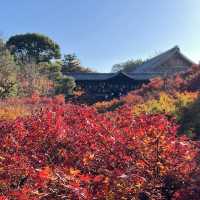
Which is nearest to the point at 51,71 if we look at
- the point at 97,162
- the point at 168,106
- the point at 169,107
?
the point at 168,106

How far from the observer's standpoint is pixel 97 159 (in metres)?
9.90

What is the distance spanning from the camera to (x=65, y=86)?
41.5m

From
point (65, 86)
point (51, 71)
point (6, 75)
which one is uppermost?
point (51, 71)

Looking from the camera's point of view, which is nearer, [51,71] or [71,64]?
[51,71]

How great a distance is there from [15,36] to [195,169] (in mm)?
43360

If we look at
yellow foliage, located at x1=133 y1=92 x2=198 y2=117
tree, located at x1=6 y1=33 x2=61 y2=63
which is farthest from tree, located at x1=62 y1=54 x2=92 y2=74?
yellow foliage, located at x1=133 y1=92 x2=198 y2=117

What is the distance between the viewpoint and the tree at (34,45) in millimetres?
49500

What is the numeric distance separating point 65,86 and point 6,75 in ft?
23.3

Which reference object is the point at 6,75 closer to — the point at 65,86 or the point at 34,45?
the point at 65,86

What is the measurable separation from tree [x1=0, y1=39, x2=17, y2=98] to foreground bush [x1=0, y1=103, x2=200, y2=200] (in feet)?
66.4

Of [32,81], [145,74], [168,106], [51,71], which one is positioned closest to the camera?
[168,106]

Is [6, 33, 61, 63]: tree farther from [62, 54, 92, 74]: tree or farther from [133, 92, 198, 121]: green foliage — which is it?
[133, 92, 198, 121]: green foliage

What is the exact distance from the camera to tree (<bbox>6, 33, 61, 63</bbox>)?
49500 mm

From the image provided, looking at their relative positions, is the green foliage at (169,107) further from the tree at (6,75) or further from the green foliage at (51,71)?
the green foliage at (51,71)
